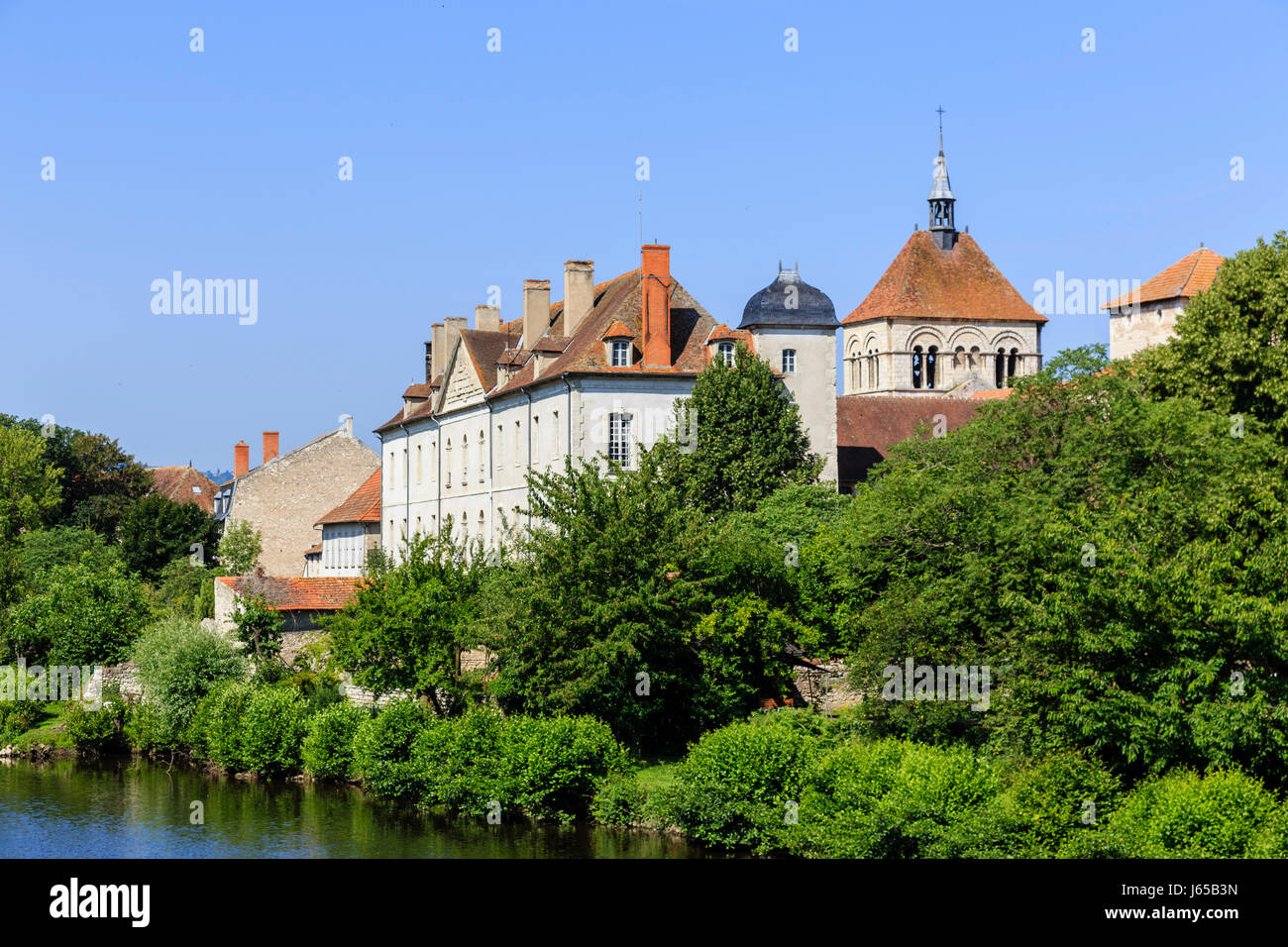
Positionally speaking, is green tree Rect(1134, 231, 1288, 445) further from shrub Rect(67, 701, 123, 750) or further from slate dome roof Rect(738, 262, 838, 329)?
shrub Rect(67, 701, 123, 750)

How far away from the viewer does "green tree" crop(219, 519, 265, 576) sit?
188 ft

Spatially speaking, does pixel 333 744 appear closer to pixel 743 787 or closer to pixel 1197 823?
pixel 743 787

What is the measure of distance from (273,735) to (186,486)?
2333 inches

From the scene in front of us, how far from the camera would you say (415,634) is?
31.5 metres

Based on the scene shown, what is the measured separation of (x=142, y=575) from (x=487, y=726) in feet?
116

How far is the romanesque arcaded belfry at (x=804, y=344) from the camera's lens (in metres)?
43.8

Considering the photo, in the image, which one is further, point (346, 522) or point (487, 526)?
point (346, 522)

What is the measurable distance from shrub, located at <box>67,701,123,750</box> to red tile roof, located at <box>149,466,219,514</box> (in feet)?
151

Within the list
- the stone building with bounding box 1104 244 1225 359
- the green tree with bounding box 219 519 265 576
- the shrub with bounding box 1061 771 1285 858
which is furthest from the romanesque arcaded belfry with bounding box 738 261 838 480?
the shrub with bounding box 1061 771 1285 858
